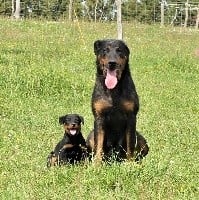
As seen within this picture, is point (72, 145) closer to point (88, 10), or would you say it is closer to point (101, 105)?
point (101, 105)

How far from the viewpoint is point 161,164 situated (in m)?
6.25

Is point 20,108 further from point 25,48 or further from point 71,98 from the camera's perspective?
point 25,48

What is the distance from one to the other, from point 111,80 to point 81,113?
450cm

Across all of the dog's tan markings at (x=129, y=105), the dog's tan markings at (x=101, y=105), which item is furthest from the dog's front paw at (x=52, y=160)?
the dog's tan markings at (x=129, y=105)

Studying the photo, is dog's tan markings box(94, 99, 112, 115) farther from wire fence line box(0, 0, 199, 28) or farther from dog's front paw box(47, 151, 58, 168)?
wire fence line box(0, 0, 199, 28)

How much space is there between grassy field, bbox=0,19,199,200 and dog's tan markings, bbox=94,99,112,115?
0.70m

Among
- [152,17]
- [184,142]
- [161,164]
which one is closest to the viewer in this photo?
[161,164]

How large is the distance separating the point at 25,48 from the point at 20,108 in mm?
9826

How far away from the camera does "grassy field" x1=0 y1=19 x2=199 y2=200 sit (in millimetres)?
5703

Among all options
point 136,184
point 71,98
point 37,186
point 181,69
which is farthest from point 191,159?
point 181,69

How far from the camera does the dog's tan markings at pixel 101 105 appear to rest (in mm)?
6805

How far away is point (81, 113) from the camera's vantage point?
11156 millimetres

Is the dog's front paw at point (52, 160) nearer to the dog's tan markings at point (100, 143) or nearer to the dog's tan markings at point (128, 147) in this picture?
the dog's tan markings at point (100, 143)

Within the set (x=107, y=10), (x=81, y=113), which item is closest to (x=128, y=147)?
(x=81, y=113)
